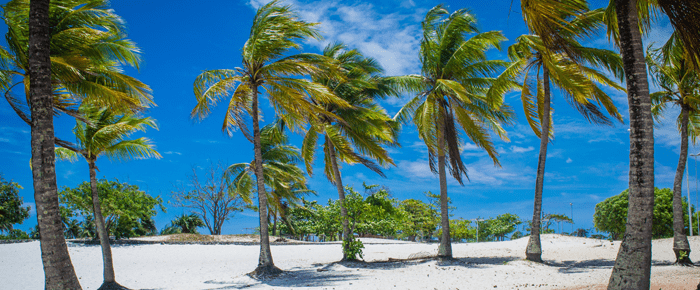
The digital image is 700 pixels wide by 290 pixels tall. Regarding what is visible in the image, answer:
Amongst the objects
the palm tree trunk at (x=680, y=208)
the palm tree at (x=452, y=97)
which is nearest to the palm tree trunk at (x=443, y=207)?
the palm tree at (x=452, y=97)

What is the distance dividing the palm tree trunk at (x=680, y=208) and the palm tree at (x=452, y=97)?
531 cm

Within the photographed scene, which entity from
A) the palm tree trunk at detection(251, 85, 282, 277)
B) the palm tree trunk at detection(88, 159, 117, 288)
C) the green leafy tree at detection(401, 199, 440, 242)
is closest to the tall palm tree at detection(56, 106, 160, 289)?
the palm tree trunk at detection(88, 159, 117, 288)

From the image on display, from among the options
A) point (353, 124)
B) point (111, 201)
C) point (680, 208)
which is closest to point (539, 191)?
point (680, 208)

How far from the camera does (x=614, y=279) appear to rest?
190 inches

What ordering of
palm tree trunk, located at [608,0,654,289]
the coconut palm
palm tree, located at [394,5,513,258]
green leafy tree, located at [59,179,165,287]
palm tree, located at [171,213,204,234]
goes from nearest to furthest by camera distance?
palm tree trunk, located at [608,0,654,289]
the coconut palm
palm tree, located at [394,5,513,258]
green leafy tree, located at [59,179,165,287]
palm tree, located at [171,213,204,234]

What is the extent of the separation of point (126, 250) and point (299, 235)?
18643 mm

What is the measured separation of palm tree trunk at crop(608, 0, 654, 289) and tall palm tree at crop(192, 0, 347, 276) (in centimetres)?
764

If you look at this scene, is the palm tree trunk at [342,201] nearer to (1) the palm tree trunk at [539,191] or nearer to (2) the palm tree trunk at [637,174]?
(1) the palm tree trunk at [539,191]

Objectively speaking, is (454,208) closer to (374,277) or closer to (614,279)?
(374,277)

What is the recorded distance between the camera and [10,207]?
80.4 ft

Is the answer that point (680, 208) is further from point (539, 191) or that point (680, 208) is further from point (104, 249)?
point (104, 249)

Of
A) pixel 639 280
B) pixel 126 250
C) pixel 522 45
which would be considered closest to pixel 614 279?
pixel 639 280

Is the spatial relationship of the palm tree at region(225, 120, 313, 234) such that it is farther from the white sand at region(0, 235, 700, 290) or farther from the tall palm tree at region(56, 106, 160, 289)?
the tall palm tree at region(56, 106, 160, 289)

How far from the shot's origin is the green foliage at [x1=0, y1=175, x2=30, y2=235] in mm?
24155
